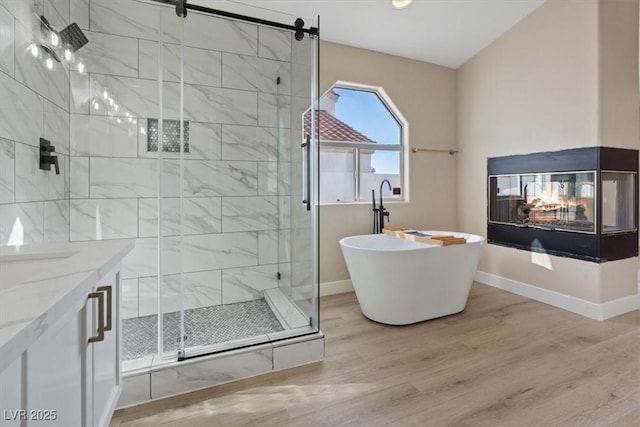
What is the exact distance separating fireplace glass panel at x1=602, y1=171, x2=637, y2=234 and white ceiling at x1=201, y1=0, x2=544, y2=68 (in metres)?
1.80

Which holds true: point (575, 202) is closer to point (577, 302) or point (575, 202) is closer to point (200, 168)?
point (577, 302)

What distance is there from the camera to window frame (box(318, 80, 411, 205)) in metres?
3.44

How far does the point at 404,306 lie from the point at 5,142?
264 cm

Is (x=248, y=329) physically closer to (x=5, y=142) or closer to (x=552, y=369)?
(x=5, y=142)

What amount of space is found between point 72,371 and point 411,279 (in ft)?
7.27

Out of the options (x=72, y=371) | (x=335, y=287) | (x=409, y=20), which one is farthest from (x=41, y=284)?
(x=409, y=20)

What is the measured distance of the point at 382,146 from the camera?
370 centimetres

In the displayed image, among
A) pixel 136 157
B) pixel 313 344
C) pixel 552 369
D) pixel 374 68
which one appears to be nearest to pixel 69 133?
pixel 136 157

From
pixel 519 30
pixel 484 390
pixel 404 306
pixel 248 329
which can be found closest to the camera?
pixel 484 390

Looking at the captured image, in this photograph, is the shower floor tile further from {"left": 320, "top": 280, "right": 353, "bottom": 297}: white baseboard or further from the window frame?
the window frame

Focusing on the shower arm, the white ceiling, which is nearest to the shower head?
the shower arm

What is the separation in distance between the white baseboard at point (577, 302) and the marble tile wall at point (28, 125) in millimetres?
4026

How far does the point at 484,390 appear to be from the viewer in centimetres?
177

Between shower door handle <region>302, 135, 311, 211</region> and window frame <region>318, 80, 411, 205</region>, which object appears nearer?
shower door handle <region>302, 135, 311, 211</region>
